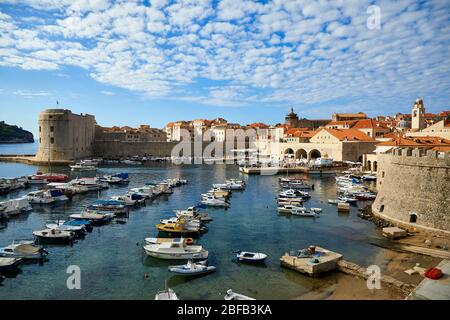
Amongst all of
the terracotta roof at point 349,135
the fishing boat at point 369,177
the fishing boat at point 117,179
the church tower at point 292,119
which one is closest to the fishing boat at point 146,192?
the fishing boat at point 117,179

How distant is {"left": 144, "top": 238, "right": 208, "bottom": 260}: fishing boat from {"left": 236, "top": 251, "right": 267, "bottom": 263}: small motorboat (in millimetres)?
1459

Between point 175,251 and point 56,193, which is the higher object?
point 56,193

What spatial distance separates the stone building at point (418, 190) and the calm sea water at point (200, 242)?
73.8 inches

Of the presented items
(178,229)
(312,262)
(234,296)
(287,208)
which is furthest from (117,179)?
(234,296)

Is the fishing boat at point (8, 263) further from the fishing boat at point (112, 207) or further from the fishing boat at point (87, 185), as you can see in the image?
the fishing boat at point (87, 185)

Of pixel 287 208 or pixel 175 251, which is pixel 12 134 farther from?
pixel 175 251

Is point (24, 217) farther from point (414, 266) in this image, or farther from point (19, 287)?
point (414, 266)

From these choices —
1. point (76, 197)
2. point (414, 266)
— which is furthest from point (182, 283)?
point (76, 197)

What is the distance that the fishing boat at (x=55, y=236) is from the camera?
58.5 ft

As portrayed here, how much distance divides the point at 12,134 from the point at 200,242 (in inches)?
6362

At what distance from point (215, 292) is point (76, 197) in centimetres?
2238

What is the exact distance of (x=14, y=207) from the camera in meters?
23.9
